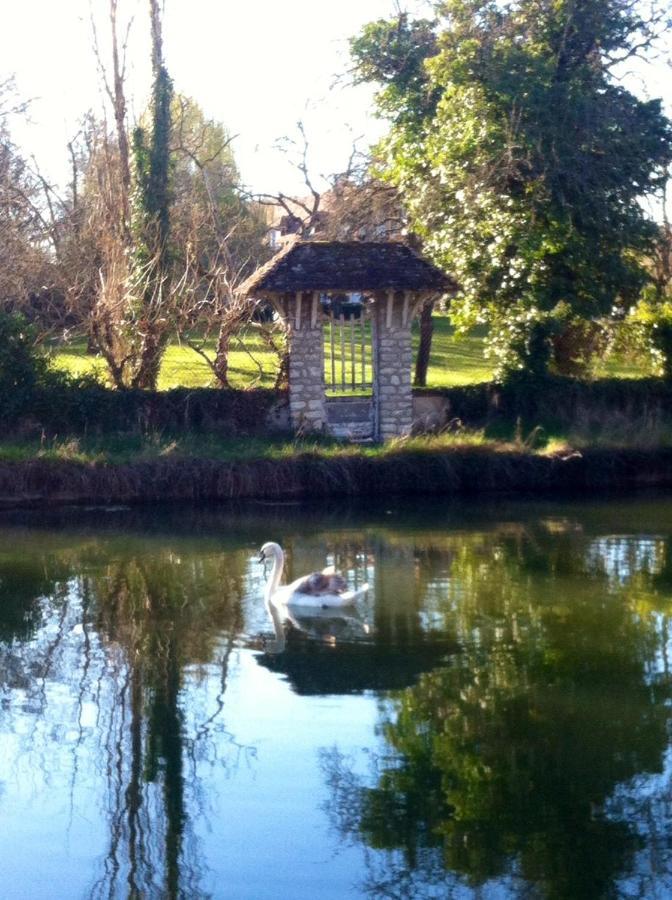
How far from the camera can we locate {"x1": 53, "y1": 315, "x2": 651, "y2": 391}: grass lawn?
26391mm

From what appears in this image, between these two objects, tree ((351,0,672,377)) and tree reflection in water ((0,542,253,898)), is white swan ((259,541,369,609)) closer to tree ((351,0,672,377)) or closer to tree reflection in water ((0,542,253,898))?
tree reflection in water ((0,542,253,898))

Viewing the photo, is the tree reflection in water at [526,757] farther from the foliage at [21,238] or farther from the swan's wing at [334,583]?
the foliage at [21,238]

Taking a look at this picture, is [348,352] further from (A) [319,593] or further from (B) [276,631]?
(B) [276,631]

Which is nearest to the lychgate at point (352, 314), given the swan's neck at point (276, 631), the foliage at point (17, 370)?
the foliage at point (17, 370)

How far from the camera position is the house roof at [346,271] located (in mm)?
22266

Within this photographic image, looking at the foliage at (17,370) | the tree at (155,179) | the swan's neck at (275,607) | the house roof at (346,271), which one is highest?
the tree at (155,179)

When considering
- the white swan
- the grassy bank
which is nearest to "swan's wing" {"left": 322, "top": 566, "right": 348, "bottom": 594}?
the white swan

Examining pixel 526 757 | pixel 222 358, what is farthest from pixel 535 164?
pixel 526 757

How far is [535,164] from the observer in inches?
940

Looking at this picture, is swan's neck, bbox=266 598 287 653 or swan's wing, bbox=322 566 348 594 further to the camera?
swan's wing, bbox=322 566 348 594

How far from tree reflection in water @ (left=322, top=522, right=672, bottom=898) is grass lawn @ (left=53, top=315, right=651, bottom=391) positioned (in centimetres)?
1248

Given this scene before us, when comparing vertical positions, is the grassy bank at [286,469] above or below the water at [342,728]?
above

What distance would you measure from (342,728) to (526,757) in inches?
57.4

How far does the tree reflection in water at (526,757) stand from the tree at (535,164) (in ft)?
38.1
